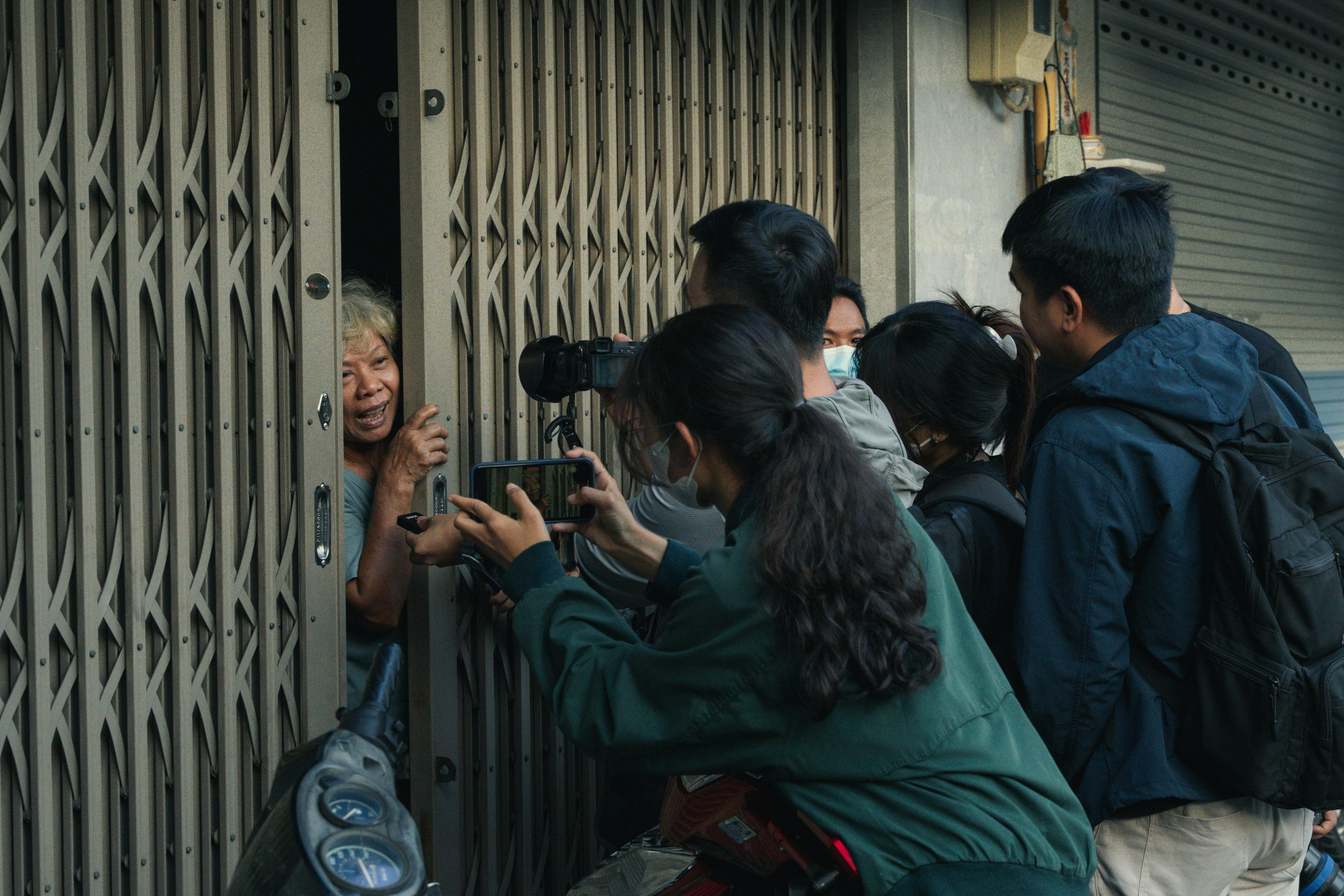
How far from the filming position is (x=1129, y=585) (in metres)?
2.12

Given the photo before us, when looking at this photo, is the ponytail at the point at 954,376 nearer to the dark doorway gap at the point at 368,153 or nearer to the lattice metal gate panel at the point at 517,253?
the lattice metal gate panel at the point at 517,253

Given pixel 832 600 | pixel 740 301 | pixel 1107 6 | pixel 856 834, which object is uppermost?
pixel 1107 6

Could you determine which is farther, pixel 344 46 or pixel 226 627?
pixel 344 46

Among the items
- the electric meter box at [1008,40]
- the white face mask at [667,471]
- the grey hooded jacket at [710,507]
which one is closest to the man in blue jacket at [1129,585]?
the grey hooded jacket at [710,507]

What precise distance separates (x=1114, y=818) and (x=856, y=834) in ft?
2.58

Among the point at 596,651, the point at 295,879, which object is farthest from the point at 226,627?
the point at 295,879

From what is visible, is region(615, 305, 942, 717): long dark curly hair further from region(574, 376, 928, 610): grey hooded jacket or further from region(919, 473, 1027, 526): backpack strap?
region(919, 473, 1027, 526): backpack strap

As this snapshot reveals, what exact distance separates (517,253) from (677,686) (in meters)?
1.75

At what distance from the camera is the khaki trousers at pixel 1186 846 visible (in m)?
2.17

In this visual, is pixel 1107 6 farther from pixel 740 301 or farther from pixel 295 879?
pixel 295 879

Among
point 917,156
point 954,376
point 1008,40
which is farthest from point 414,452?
point 1008,40

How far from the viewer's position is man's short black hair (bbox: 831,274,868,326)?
3838 mm

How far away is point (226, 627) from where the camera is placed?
2637 mm

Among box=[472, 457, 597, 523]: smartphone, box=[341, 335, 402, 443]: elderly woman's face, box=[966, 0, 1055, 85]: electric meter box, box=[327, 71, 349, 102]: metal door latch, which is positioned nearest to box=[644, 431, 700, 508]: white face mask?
box=[472, 457, 597, 523]: smartphone
